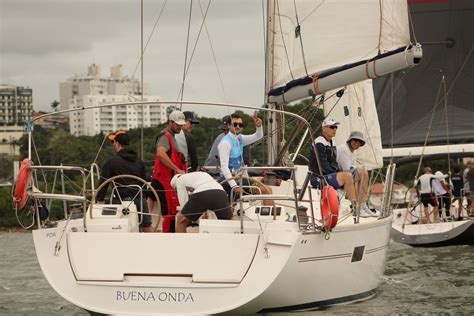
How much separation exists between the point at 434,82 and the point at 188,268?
57.9 feet

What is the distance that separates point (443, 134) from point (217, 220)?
16.2 m

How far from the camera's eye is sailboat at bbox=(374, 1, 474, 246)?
→ 1060 inches

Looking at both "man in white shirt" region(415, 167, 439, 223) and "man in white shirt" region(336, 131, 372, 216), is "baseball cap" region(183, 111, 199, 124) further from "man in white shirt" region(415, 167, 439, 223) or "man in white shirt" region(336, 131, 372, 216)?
"man in white shirt" region(415, 167, 439, 223)

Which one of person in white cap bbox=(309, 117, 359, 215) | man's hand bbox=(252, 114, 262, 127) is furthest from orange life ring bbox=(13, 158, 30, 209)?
person in white cap bbox=(309, 117, 359, 215)

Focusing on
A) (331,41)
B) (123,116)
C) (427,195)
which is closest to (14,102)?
(123,116)

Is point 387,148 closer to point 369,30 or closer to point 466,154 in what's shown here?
point 466,154

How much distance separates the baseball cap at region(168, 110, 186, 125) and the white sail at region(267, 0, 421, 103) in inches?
85.7

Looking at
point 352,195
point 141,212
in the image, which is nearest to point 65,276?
point 141,212

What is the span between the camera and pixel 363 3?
14555mm

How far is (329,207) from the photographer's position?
11.1 m

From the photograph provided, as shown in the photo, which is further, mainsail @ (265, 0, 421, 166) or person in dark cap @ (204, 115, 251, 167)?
mainsail @ (265, 0, 421, 166)

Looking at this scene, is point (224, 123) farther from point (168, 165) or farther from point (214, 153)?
point (168, 165)

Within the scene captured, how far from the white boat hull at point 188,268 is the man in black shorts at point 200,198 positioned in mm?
300

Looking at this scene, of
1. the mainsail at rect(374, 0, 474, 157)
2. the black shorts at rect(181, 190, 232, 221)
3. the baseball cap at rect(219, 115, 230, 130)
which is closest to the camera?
the black shorts at rect(181, 190, 232, 221)
